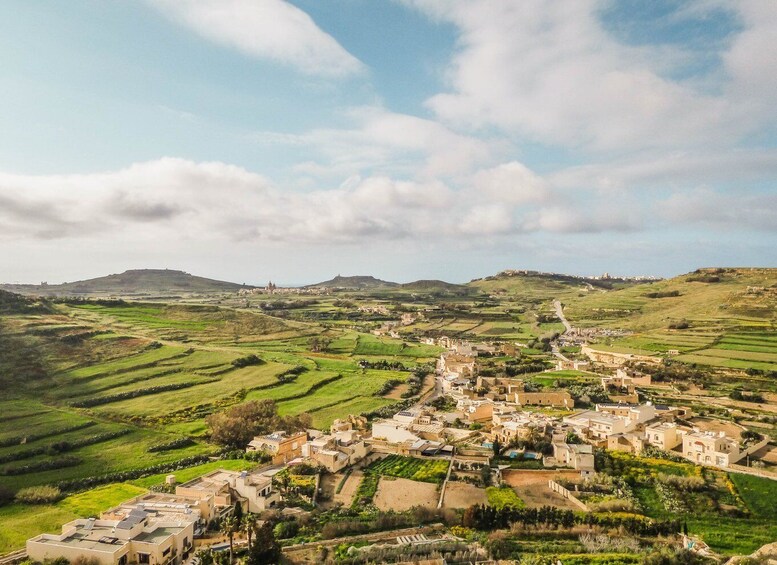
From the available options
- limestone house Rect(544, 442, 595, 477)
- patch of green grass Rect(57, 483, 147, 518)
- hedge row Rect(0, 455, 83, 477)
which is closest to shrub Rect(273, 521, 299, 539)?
patch of green grass Rect(57, 483, 147, 518)

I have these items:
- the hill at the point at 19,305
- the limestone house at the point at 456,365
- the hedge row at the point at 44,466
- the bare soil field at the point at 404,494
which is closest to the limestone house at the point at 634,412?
the bare soil field at the point at 404,494

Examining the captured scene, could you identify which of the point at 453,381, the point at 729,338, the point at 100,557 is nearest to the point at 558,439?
the point at 453,381

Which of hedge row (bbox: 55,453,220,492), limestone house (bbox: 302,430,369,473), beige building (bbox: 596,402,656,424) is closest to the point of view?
hedge row (bbox: 55,453,220,492)

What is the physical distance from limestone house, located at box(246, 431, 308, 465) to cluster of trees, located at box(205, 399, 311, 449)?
231 centimetres

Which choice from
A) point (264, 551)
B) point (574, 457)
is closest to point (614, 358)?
point (574, 457)

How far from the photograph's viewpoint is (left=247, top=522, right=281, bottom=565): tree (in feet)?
71.1

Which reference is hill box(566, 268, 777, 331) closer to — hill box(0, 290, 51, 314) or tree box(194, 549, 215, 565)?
tree box(194, 549, 215, 565)

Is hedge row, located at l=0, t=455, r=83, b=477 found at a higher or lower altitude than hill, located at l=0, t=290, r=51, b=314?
lower

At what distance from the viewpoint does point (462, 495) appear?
31281 mm

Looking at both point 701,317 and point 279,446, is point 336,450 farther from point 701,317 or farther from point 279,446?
point 701,317

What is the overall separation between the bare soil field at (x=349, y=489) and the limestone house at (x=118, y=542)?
902 centimetres

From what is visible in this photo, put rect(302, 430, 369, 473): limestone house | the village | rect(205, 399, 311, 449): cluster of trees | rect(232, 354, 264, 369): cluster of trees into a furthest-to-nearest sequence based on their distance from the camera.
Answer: rect(232, 354, 264, 369): cluster of trees, rect(205, 399, 311, 449): cluster of trees, rect(302, 430, 369, 473): limestone house, the village

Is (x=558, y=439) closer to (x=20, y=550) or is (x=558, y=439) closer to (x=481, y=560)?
(x=481, y=560)

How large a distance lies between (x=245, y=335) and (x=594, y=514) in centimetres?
7213
